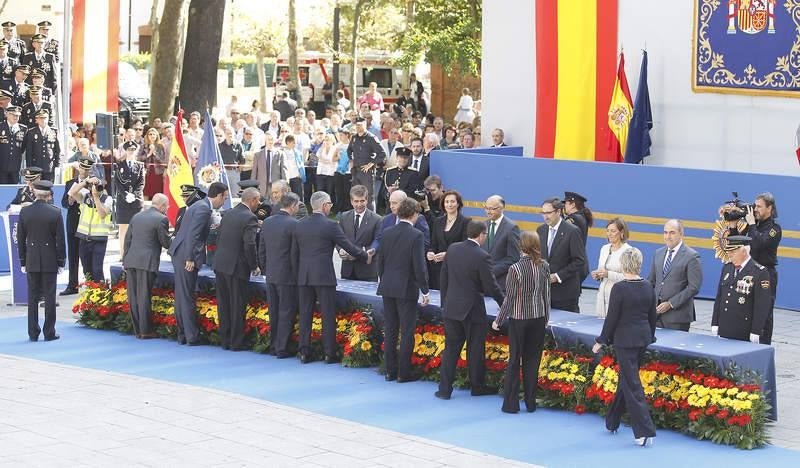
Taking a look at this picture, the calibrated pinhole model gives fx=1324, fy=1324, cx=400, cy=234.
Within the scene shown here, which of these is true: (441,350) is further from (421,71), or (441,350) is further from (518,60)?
(421,71)

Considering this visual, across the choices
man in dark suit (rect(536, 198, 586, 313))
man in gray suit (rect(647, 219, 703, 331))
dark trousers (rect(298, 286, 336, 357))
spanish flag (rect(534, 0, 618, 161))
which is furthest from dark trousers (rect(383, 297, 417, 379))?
spanish flag (rect(534, 0, 618, 161))

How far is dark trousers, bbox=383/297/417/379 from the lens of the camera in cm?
1342

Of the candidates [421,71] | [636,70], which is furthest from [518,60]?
[421,71]

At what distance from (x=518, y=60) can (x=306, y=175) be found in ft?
19.3

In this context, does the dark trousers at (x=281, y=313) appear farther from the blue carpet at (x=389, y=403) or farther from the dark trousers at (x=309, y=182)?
the dark trousers at (x=309, y=182)

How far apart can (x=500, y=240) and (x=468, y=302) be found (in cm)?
154

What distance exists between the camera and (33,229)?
15578 millimetres

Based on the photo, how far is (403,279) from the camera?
43.5 ft

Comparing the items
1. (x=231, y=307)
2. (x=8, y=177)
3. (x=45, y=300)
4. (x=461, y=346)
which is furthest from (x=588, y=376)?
(x=8, y=177)

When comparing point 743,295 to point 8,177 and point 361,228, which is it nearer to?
point 361,228

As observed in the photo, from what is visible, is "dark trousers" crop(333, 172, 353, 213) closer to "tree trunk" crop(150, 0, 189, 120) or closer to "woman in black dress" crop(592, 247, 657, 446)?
"tree trunk" crop(150, 0, 189, 120)

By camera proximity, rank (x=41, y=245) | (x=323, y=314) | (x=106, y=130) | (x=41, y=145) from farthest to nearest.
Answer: (x=106, y=130) < (x=41, y=145) < (x=41, y=245) < (x=323, y=314)

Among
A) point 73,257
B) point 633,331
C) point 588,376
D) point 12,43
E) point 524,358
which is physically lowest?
point 588,376

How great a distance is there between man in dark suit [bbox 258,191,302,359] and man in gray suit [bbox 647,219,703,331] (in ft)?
13.1
